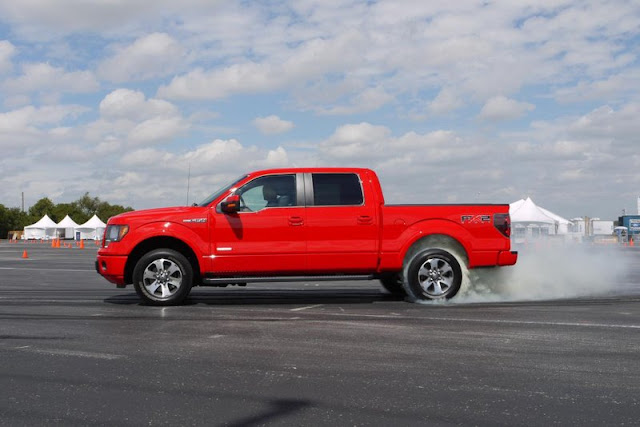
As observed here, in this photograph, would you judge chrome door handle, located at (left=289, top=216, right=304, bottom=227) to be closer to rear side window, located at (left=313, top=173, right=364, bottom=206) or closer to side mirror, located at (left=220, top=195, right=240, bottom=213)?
rear side window, located at (left=313, top=173, right=364, bottom=206)

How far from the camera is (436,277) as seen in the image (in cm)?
970

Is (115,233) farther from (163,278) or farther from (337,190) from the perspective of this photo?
(337,190)

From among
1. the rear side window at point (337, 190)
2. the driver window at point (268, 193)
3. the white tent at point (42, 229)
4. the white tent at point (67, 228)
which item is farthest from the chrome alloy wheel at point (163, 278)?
the white tent at point (42, 229)

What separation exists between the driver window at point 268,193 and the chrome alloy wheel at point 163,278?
1265 mm

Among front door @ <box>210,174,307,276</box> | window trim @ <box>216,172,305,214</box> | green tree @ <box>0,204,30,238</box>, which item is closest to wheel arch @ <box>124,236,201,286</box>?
front door @ <box>210,174,307,276</box>

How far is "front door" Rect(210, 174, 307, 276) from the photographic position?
9.44 m

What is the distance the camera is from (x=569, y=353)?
589 centimetres

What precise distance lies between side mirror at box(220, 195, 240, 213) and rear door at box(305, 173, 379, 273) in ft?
3.32

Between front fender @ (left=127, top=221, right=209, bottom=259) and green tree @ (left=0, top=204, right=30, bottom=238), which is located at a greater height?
green tree @ (left=0, top=204, right=30, bottom=238)

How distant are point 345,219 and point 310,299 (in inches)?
67.2

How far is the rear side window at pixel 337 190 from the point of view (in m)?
9.68

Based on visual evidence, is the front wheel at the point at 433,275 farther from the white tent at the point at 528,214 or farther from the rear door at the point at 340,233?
the white tent at the point at 528,214

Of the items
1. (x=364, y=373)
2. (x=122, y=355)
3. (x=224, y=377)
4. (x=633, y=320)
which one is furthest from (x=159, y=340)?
(x=633, y=320)

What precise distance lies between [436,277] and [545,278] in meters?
2.98
